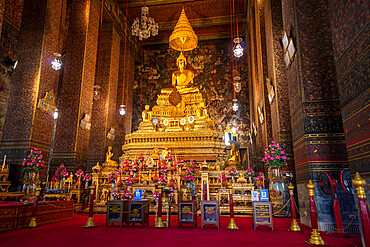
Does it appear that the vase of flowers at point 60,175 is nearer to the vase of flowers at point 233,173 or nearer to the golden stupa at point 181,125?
the golden stupa at point 181,125

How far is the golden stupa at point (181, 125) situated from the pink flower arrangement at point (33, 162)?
403 cm

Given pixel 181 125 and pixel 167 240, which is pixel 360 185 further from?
pixel 181 125

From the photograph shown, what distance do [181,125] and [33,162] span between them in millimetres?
6556

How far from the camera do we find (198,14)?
1521 centimetres

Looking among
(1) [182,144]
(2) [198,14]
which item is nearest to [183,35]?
(2) [198,14]

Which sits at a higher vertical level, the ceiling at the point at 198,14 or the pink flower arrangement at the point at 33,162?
the ceiling at the point at 198,14

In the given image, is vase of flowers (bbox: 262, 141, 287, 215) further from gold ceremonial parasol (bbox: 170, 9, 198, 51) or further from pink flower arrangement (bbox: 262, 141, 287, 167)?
gold ceremonial parasol (bbox: 170, 9, 198, 51)

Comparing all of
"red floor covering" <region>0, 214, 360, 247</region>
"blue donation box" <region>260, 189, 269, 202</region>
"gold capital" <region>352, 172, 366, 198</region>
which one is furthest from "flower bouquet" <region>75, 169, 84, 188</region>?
"gold capital" <region>352, 172, 366, 198</region>

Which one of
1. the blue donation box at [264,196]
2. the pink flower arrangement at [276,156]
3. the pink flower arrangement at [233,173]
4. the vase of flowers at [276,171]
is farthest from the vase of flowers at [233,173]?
the blue donation box at [264,196]

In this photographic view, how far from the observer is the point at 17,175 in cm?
693

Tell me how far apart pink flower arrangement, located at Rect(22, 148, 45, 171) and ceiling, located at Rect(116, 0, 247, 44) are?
34.0 feet

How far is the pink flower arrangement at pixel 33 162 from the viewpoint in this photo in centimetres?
670

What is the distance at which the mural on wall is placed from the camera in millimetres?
14688

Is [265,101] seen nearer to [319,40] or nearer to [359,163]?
[319,40]
